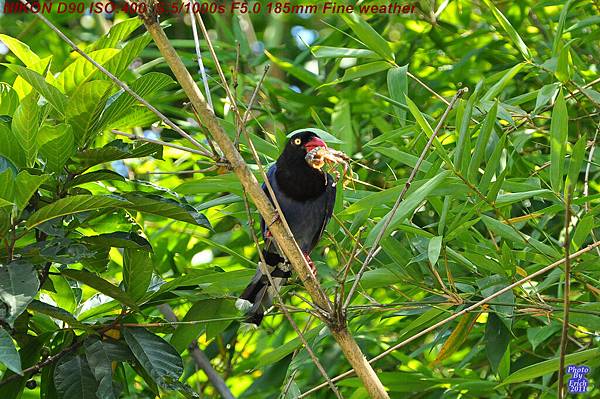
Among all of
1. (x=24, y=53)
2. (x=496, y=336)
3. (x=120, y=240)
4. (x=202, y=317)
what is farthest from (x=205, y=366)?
(x=24, y=53)

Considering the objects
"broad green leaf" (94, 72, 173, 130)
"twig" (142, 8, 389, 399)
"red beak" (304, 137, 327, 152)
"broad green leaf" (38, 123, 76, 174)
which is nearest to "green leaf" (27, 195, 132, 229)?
"broad green leaf" (38, 123, 76, 174)

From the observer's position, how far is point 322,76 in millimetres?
3461

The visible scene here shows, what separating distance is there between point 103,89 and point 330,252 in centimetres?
134

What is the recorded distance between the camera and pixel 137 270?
6.86 feet

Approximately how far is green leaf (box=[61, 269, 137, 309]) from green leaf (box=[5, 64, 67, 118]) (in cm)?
34

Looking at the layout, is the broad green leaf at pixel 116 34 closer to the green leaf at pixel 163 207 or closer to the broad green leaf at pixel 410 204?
the green leaf at pixel 163 207

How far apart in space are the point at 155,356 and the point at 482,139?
83 centimetres

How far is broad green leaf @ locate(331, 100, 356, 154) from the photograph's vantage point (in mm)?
2701

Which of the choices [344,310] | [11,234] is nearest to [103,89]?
[11,234]

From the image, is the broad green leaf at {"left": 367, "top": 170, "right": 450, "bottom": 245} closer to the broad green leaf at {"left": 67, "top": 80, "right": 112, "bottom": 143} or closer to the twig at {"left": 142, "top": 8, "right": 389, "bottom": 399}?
the twig at {"left": 142, "top": 8, "right": 389, "bottom": 399}

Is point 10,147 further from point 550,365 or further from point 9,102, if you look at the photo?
point 550,365

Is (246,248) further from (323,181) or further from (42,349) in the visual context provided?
(42,349)

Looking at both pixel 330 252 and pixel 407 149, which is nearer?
pixel 407 149

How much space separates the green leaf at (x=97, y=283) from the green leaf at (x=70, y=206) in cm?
19
